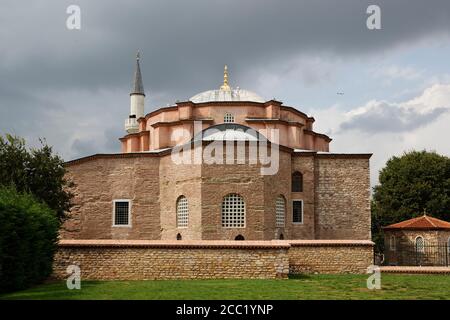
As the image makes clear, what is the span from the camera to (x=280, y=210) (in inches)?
1051

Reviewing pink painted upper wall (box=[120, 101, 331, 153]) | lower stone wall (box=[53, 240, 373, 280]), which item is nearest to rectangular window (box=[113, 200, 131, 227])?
pink painted upper wall (box=[120, 101, 331, 153])

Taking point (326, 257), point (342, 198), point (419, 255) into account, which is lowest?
point (419, 255)

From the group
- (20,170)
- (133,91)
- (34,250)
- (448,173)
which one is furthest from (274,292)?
(133,91)

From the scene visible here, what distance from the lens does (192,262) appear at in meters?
17.5

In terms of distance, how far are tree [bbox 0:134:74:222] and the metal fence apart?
1800 centimetres

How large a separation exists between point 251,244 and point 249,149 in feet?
27.5

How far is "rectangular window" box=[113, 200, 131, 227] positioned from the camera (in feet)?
95.8

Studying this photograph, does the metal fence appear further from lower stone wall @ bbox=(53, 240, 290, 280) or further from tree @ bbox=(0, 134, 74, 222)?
tree @ bbox=(0, 134, 74, 222)

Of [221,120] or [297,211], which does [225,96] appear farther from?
[297,211]

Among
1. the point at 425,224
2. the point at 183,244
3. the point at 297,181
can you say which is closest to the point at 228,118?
the point at 297,181

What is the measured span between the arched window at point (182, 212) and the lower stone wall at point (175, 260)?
8.50 m

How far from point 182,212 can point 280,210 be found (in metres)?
4.45

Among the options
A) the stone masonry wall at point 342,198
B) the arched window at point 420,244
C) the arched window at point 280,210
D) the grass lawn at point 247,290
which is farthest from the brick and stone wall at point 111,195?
the arched window at point 420,244

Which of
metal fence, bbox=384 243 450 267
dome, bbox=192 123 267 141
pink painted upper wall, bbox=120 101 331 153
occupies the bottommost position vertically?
metal fence, bbox=384 243 450 267
